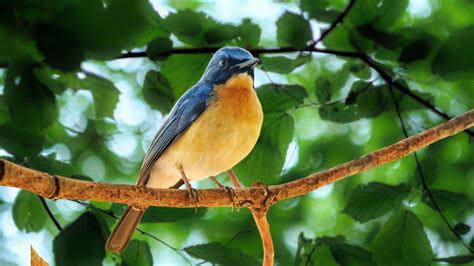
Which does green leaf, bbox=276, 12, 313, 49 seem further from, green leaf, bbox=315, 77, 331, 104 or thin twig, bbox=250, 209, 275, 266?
thin twig, bbox=250, 209, 275, 266

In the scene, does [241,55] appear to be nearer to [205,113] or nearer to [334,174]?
[205,113]

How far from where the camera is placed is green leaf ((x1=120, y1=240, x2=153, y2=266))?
356 cm

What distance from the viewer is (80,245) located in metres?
3.23

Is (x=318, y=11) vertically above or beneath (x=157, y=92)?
above

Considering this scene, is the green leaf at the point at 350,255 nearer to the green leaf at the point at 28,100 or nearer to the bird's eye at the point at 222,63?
the bird's eye at the point at 222,63

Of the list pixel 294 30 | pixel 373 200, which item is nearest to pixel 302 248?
pixel 373 200

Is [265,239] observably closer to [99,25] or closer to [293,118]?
[293,118]

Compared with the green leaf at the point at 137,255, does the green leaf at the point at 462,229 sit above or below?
above

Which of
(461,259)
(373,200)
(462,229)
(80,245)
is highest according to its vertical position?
(373,200)

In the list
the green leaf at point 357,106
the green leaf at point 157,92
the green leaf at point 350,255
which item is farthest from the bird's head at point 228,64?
the green leaf at point 350,255

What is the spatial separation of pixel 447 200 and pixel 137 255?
5.90ft

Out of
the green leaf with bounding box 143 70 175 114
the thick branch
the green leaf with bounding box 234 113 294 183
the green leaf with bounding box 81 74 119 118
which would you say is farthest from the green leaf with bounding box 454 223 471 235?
the green leaf with bounding box 81 74 119 118

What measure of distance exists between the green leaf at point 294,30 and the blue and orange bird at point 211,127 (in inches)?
10.5

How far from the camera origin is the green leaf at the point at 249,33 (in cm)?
379
